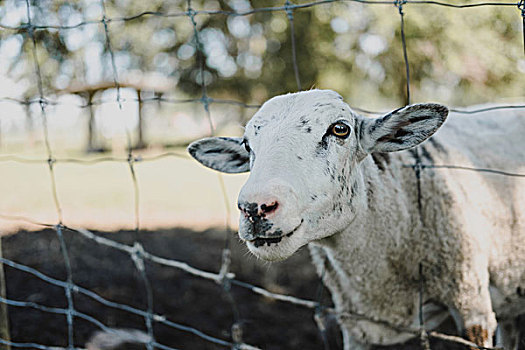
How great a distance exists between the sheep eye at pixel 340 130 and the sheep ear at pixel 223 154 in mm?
495

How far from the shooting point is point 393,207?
2309mm

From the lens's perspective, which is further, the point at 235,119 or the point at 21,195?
the point at 235,119

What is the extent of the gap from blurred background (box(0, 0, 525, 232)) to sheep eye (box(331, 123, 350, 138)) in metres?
2.27

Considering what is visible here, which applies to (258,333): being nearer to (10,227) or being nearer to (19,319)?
(19,319)

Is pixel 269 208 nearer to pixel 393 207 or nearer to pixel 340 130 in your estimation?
pixel 340 130

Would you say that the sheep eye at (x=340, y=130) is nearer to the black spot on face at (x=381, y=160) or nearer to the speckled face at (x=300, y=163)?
the speckled face at (x=300, y=163)

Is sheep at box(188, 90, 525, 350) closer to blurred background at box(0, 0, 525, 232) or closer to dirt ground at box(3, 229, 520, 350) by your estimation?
dirt ground at box(3, 229, 520, 350)

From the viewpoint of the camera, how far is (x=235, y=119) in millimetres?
19984

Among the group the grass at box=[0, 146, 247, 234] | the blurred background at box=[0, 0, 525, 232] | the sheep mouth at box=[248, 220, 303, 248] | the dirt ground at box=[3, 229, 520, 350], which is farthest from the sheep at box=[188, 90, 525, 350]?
the grass at box=[0, 146, 247, 234]

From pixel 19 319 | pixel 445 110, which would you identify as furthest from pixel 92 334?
pixel 445 110

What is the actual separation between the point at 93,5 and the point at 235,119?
10.1m

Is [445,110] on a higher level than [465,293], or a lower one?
higher

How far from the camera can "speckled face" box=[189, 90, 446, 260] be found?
1.52 meters

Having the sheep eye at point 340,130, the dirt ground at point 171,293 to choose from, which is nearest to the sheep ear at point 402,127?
the sheep eye at point 340,130
